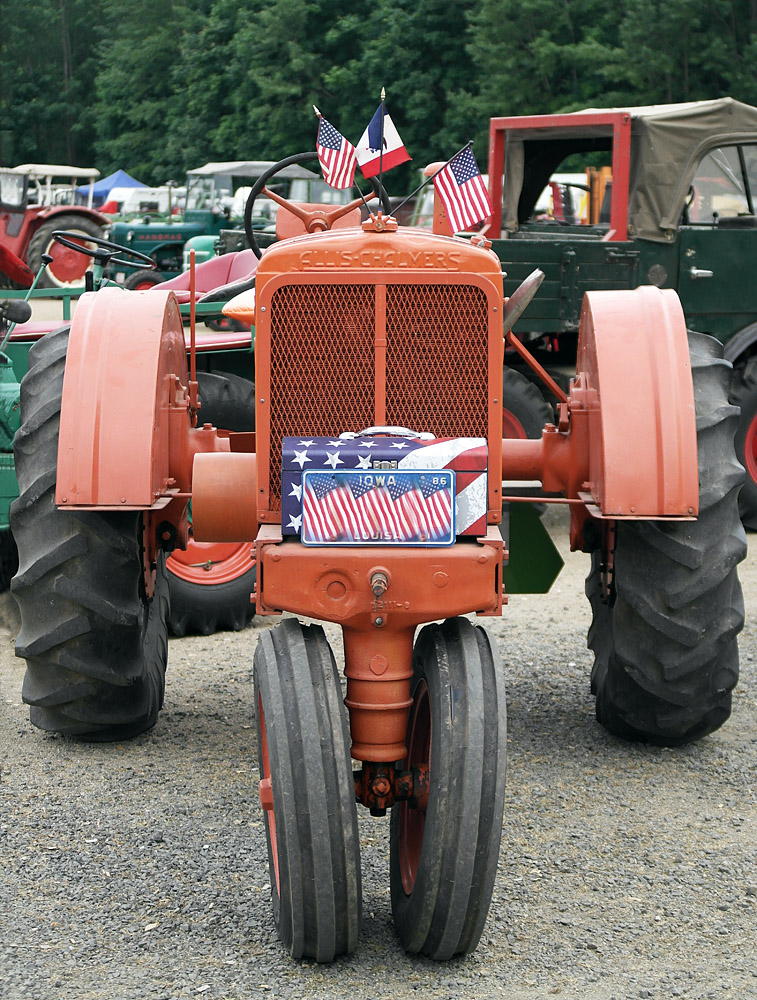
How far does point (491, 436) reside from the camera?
3.72 m

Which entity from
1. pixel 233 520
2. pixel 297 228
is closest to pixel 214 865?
pixel 233 520

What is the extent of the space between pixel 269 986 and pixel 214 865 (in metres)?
0.76

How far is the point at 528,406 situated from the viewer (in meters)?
8.68

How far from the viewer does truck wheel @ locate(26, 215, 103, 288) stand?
73.1 ft

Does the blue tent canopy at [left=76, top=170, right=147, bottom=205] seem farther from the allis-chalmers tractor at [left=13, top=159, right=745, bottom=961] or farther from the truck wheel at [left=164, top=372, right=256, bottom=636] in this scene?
the allis-chalmers tractor at [left=13, top=159, right=745, bottom=961]

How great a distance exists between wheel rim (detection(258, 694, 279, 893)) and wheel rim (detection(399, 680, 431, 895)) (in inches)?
13.0

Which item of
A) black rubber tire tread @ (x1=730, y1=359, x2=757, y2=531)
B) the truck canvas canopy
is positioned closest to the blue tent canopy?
the truck canvas canopy

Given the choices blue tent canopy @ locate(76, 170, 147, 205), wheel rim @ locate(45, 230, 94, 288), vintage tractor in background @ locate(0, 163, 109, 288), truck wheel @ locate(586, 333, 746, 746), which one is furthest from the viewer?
blue tent canopy @ locate(76, 170, 147, 205)

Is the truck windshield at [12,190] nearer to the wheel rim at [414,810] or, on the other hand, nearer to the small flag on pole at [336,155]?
the small flag on pole at [336,155]

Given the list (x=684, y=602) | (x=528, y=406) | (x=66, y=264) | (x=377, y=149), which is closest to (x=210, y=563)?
(x=528, y=406)

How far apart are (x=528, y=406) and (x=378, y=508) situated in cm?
549

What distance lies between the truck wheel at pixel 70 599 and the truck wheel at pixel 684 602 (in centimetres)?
162

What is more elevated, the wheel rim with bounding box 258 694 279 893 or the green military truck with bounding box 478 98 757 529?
the green military truck with bounding box 478 98 757 529

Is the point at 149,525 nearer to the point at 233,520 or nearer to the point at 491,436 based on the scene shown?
the point at 233,520
